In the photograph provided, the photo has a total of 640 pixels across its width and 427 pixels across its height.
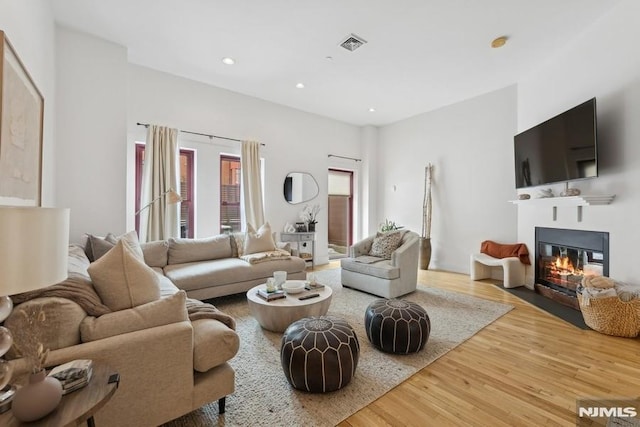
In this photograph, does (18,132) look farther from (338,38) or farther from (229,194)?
(229,194)

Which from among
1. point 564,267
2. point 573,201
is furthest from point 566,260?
point 573,201

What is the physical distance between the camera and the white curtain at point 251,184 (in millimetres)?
4688

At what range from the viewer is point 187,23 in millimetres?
2912

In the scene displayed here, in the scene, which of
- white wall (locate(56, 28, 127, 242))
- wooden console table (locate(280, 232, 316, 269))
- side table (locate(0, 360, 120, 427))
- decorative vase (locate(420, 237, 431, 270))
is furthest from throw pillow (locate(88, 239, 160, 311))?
decorative vase (locate(420, 237, 431, 270))

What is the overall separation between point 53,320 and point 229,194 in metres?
3.61

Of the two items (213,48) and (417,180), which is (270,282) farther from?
(417,180)

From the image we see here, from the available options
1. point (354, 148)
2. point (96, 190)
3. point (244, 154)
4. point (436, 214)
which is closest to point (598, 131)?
point (436, 214)

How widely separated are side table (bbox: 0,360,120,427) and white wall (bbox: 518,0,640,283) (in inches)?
159

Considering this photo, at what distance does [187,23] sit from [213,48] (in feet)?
1.53

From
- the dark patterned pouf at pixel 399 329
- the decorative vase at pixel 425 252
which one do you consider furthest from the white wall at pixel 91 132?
the decorative vase at pixel 425 252

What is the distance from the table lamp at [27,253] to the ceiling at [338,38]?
263 cm

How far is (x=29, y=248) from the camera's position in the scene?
0.83 meters

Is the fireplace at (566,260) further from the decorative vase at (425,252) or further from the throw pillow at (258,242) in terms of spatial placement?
the throw pillow at (258,242)

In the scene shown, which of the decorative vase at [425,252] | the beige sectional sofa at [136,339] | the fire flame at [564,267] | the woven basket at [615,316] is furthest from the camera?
the decorative vase at [425,252]
